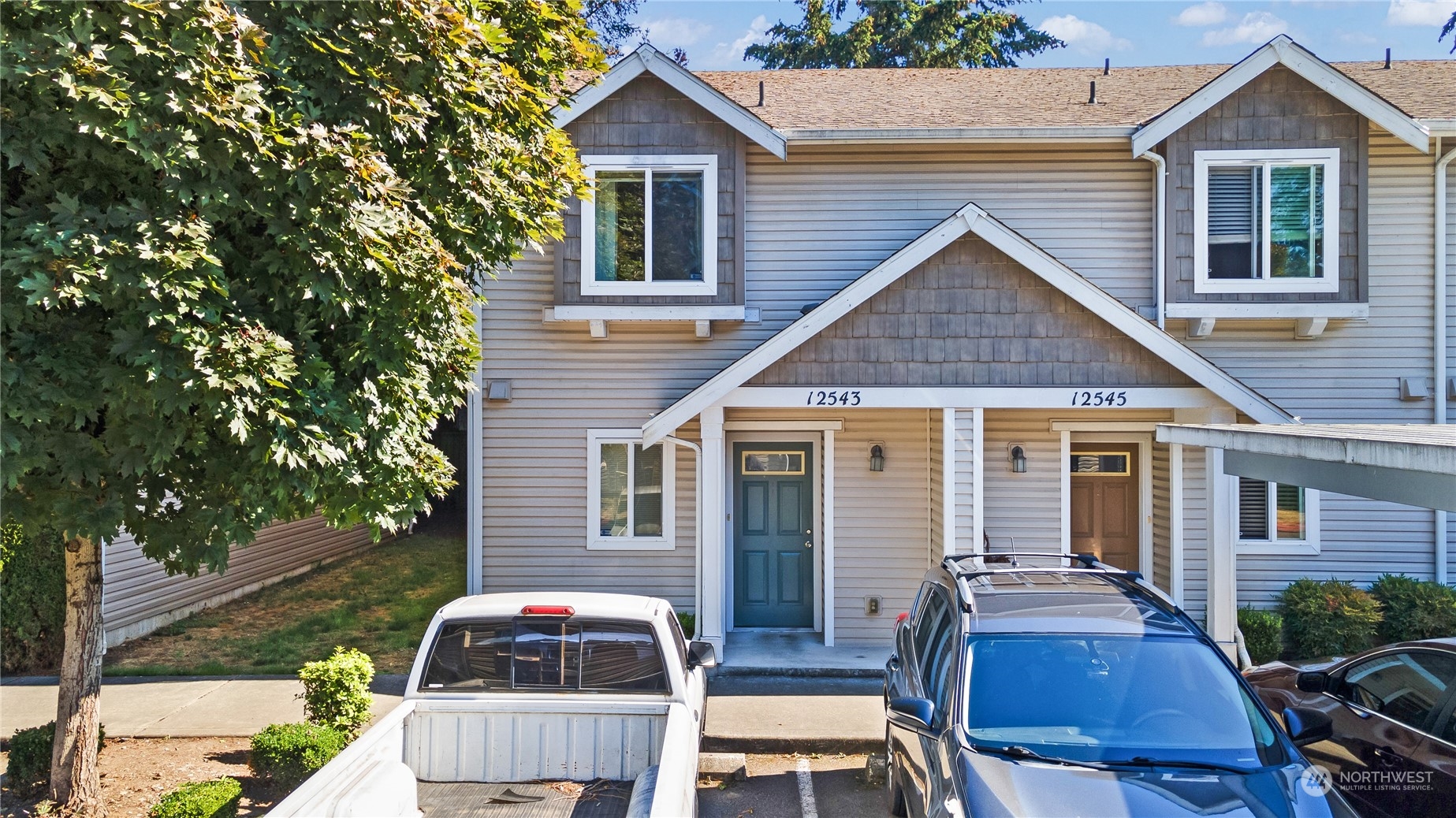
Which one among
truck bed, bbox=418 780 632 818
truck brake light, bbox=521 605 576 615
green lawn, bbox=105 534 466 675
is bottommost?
green lawn, bbox=105 534 466 675

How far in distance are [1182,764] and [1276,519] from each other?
7966mm

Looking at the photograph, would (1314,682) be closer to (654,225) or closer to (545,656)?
(545,656)

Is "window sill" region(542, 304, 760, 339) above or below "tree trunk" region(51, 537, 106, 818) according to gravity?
above

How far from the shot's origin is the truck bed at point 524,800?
4.66 meters

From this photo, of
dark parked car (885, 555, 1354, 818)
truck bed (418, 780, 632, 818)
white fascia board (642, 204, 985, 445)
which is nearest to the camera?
dark parked car (885, 555, 1354, 818)

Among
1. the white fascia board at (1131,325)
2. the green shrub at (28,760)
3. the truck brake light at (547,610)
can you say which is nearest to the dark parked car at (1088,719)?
the truck brake light at (547,610)

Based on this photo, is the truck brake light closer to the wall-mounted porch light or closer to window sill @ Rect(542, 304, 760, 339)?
window sill @ Rect(542, 304, 760, 339)

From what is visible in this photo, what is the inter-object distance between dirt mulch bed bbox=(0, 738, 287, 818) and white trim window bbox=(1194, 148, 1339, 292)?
11.1m

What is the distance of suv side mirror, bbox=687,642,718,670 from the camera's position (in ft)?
20.6

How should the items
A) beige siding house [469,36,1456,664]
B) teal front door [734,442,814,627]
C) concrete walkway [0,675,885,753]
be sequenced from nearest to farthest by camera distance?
1. concrete walkway [0,675,885,753]
2. beige siding house [469,36,1456,664]
3. teal front door [734,442,814,627]

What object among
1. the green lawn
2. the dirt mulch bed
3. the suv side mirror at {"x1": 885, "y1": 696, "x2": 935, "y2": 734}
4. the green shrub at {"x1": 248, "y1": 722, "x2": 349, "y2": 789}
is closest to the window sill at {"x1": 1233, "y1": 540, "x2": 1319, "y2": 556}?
the suv side mirror at {"x1": 885, "y1": 696, "x2": 935, "y2": 734}

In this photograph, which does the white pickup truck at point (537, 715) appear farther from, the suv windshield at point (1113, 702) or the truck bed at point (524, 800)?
the suv windshield at point (1113, 702)

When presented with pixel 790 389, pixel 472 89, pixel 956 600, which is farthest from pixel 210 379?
pixel 790 389

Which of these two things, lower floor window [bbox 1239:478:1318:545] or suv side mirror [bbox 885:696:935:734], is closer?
suv side mirror [bbox 885:696:935:734]
